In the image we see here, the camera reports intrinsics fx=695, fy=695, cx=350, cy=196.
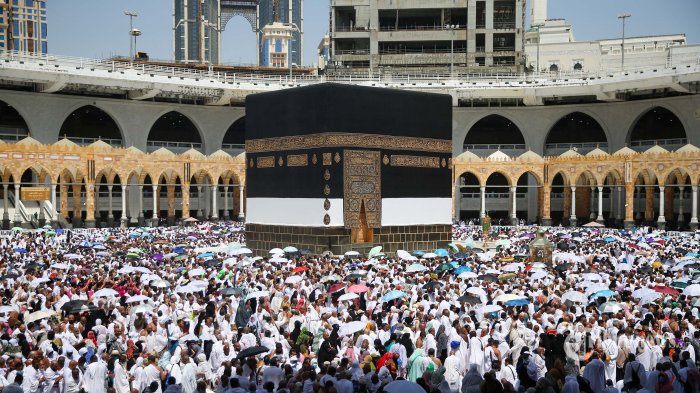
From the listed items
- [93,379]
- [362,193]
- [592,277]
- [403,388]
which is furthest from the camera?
[362,193]

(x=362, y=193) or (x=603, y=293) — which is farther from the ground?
(x=362, y=193)

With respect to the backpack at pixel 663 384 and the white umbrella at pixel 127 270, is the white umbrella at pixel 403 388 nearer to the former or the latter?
the backpack at pixel 663 384

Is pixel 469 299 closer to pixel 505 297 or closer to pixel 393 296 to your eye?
pixel 505 297

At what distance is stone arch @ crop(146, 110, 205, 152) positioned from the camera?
148ft

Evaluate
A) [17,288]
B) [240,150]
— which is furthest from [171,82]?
[17,288]

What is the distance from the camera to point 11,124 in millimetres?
39625

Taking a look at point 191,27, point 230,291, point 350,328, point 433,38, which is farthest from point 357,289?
point 191,27

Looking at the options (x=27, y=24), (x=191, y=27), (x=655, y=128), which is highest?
(x=191, y=27)

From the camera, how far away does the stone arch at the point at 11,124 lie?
3909cm

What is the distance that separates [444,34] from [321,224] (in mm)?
29450

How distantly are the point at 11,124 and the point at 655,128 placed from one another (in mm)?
38371

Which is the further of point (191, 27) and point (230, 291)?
point (191, 27)

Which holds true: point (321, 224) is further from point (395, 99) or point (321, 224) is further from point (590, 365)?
point (590, 365)

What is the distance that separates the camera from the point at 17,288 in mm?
13164
